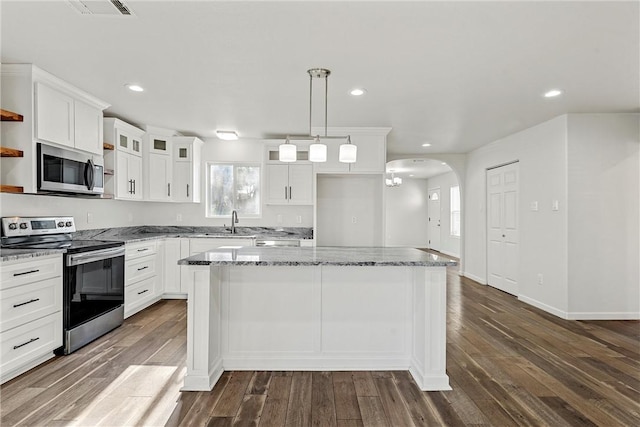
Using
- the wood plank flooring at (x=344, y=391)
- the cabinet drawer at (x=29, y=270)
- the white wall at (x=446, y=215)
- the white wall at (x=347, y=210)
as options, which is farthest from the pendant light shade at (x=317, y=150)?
the white wall at (x=446, y=215)

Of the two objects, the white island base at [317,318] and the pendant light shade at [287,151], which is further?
the pendant light shade at [287,151]

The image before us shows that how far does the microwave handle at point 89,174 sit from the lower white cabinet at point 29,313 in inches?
42.3

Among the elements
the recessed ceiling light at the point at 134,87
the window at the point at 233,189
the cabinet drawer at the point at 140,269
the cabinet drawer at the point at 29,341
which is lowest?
the cabinet drawer at the point at 29,341

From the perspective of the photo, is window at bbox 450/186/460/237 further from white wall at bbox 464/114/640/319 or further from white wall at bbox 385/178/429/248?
white wall at bbox 464/114/640/319

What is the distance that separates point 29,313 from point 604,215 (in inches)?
233

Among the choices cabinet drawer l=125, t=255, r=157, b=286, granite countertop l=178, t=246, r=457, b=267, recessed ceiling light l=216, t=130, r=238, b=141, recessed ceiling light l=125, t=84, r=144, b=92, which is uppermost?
recessed ceiling light l=125, t=84, r=144, b=92

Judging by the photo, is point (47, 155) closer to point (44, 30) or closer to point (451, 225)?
point (44, 30)

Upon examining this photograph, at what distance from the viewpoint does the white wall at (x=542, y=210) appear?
4.31 metres

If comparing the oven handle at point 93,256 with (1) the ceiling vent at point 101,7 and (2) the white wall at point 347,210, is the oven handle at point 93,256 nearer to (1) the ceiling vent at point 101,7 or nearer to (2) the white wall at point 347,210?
(1) the ceiling vent at point 101,7

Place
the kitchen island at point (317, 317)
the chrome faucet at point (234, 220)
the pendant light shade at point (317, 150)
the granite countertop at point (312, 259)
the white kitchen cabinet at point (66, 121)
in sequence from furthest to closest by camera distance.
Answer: the chrome faucet at point (234, 220)
the white kitchen cabinet at point (66, 121)
the pendant light shade at point (317, 150)
the kitchen island at point (317, 317)
the granite countertop at point (312, 259)

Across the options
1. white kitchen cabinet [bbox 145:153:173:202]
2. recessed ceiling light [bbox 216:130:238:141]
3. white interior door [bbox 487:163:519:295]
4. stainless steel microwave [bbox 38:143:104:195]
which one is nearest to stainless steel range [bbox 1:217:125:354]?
stainless steel microwave [bbox 38:143:104:195]

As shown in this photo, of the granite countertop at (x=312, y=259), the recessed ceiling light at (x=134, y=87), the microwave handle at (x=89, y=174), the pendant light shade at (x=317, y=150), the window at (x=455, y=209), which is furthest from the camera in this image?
the window at (x=455, y=209)

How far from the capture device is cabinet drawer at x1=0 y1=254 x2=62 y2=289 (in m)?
2.52

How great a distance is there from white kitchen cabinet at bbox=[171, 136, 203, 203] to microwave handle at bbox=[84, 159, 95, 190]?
1.54 m
